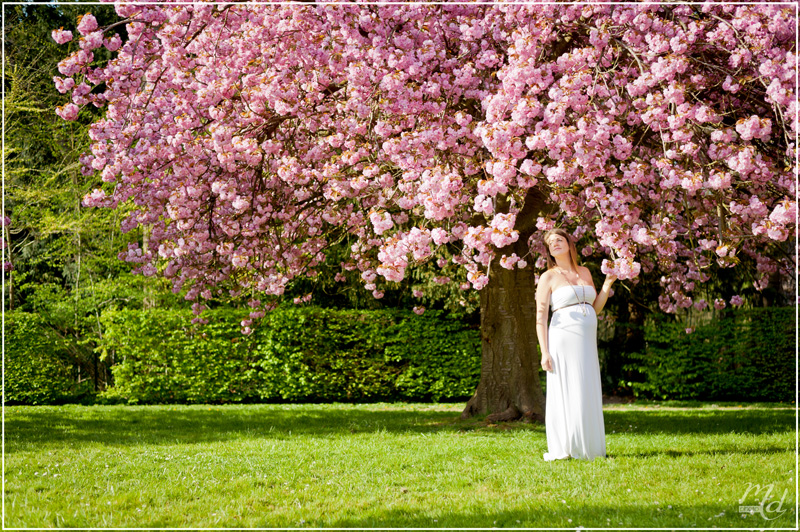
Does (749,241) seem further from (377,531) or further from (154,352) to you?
(154,352)

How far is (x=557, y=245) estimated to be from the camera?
18.7ft

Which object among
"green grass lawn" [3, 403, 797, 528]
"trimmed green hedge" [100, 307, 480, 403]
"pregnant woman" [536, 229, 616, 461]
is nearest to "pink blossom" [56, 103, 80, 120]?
"green grass lawn" [3, 403, 797, 528]

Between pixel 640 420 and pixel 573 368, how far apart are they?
4.13m

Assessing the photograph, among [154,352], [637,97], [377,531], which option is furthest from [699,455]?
[154,352]

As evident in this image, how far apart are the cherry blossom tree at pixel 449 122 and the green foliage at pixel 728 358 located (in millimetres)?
5306

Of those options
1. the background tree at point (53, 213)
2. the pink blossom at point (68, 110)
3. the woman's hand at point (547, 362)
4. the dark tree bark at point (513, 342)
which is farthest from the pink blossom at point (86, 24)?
the background tree at point (53, 213)

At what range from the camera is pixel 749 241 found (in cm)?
803

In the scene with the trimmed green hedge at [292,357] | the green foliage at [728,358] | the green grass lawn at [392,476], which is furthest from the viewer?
the trimmed green hedge at [292,357]

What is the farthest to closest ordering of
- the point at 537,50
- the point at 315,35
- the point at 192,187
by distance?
the point at 192,187
the point at 315,35
the point at 537,50

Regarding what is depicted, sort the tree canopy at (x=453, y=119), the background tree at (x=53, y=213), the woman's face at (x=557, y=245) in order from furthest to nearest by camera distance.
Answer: the background tree at (x=53, y=213)
the woman's face at (x=557, y=245)
the tree canopy at (x=453, y=119)

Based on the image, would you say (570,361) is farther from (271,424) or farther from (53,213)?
(53,213)

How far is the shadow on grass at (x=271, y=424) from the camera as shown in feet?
25.1

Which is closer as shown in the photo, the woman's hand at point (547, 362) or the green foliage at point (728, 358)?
the woman's hand at point (547, 362)

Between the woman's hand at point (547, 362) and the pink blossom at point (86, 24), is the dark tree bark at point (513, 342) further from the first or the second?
the pink blossom at point (86, 24)
